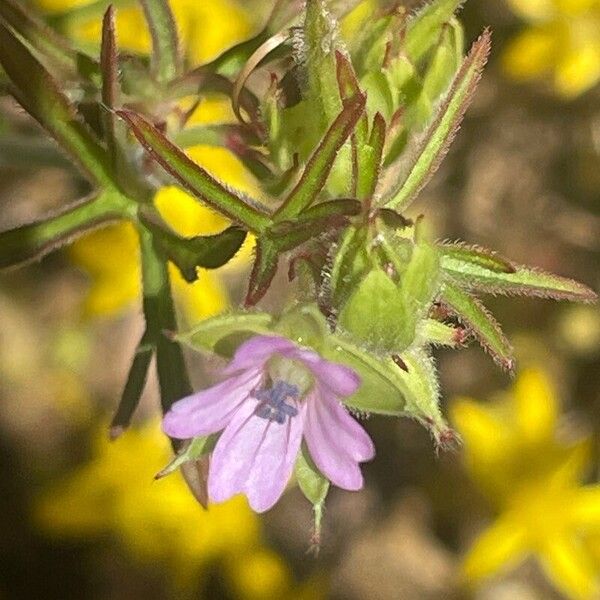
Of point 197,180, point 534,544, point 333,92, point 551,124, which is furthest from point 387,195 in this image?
point 551,124

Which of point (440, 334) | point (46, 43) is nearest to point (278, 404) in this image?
point (440, 334)

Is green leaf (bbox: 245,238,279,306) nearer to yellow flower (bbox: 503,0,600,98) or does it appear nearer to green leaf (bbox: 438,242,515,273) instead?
green leaf (bbox: 438,242,515,273)

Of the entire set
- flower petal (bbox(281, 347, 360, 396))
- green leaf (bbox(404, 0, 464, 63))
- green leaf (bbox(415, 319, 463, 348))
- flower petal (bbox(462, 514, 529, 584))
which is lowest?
flower petal (bbox(462, 514, 529, 584))

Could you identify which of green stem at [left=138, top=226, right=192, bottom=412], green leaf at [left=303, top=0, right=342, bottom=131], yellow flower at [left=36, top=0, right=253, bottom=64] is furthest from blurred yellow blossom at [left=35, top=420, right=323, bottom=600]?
green leaf at [left=303, top=0, right=342, bottom=131]

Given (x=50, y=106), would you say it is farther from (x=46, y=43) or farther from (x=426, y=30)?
(x=426, y=30)

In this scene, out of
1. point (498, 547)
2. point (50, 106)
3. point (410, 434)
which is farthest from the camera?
point (410, 434)

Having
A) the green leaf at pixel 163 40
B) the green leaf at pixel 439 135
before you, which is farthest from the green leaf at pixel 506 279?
the green leaf at pixel 163 40
